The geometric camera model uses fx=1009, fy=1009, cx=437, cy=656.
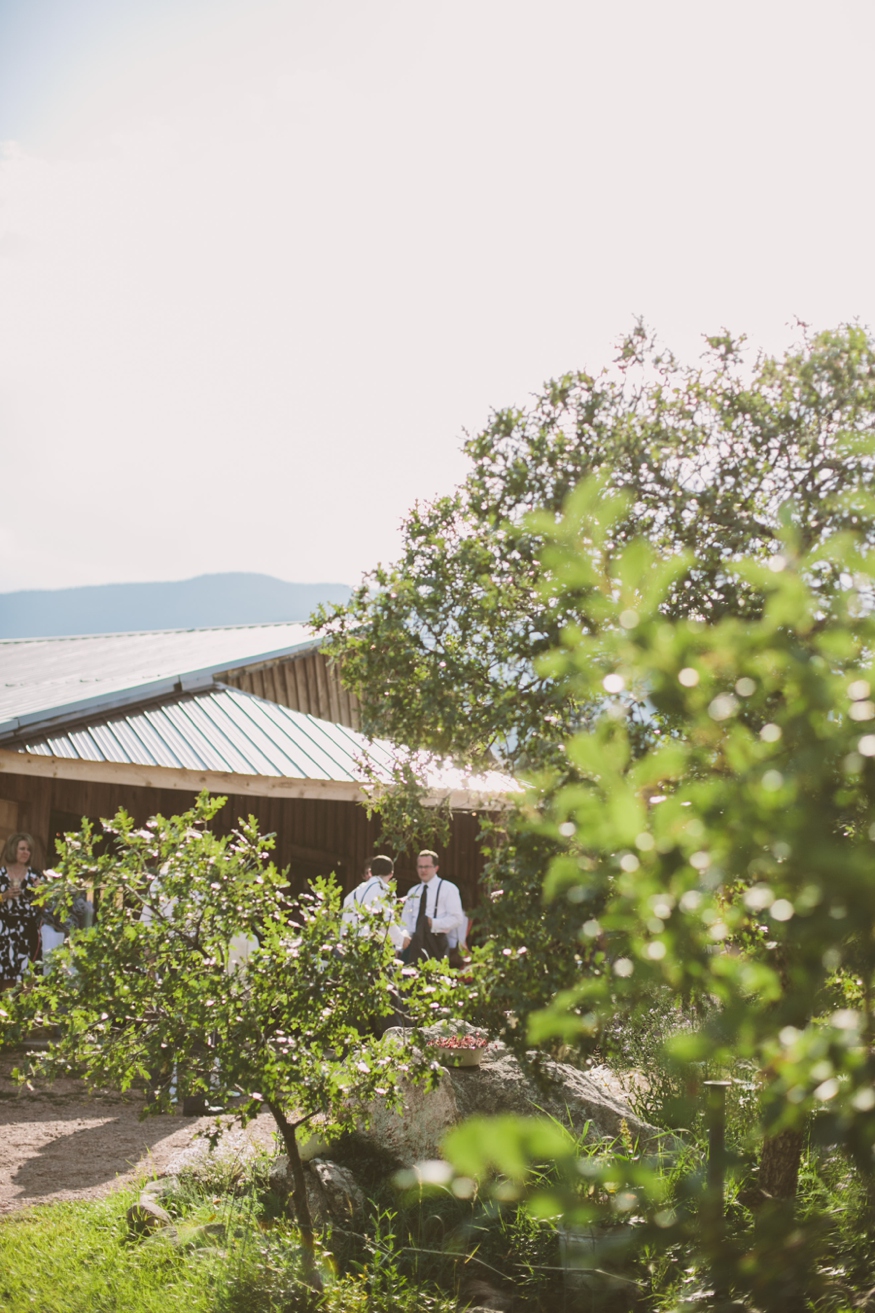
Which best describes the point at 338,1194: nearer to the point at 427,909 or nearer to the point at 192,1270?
the point at 192,1270

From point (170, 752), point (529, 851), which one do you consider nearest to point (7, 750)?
point (170, 752)

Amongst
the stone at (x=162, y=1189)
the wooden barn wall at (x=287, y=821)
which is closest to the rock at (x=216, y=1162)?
the stone at (x=162, y=1189)

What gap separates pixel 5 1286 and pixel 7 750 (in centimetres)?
615

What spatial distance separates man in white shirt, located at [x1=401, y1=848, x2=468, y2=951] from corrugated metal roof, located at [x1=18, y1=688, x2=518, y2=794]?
1.01 meters

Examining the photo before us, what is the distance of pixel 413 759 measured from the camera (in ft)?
15.8

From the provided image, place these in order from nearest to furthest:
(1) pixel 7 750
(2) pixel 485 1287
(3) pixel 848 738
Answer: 1. (3) pixel 848 738
2. (2) pixel 485 1287
3. (1) pixel 7 750

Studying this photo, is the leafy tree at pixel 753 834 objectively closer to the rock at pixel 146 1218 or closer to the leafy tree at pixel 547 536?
the leafy tree at pixel 547 536

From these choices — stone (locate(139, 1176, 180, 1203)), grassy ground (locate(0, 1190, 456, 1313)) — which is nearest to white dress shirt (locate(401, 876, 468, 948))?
stone (locate(139, 1176, 180, 1203))

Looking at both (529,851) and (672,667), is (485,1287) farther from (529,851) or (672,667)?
(672,667)

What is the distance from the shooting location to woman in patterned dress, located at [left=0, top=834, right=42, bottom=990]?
10172 millimetres

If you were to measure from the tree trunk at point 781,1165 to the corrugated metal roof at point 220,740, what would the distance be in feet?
16.1

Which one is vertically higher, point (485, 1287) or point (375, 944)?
point (375, 944)

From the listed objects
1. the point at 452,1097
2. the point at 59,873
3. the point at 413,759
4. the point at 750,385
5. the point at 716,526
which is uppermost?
the point at 750,385

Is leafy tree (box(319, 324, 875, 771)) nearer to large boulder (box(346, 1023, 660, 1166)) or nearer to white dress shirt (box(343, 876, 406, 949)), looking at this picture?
white dress shirt (box(343, 876, 406, 949))
